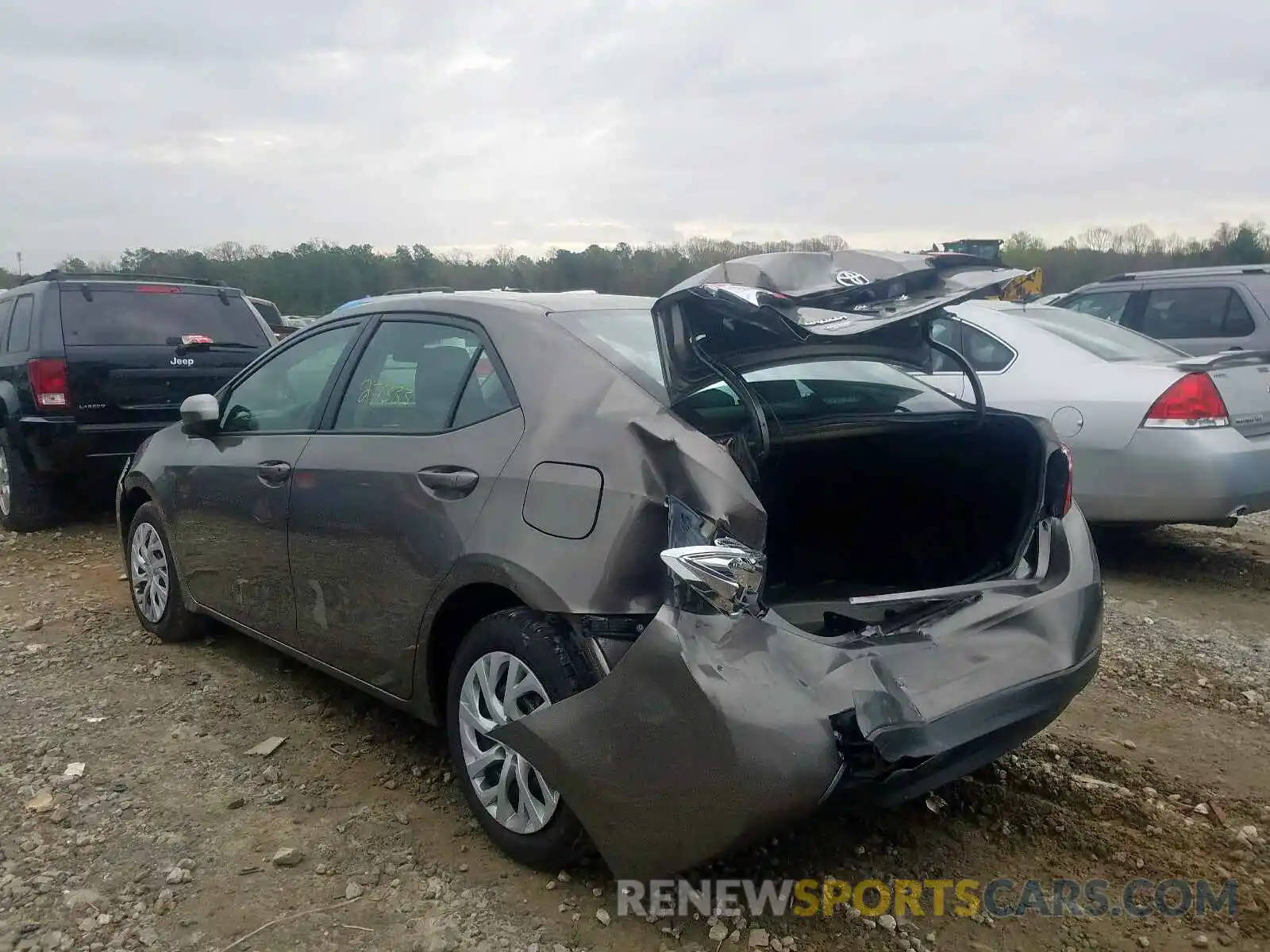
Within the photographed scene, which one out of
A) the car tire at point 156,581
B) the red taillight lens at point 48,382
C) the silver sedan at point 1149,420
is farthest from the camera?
the red taillight lens at point 48,382

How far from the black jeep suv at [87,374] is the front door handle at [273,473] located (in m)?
3.87

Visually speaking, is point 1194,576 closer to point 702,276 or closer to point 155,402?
point 702,276

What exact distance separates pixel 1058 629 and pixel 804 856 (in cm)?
94

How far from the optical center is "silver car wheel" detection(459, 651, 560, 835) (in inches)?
105

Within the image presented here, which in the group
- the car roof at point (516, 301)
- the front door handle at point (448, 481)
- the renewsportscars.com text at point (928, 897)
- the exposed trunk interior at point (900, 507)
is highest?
the car roof at point (516, 301)

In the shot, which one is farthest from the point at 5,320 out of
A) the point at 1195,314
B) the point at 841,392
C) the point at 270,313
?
the point at 1195,314

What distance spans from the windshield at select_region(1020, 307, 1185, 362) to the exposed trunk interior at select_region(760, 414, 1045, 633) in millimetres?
2989

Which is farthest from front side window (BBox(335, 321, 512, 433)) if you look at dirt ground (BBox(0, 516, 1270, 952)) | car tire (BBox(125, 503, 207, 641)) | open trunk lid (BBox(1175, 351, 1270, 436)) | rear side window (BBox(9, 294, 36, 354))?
rear side window (BBox(9, 294, 36, 354))

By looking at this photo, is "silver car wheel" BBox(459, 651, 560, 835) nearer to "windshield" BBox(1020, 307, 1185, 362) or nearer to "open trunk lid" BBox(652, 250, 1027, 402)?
"open trunk lid" BBox(652, 250, 1027, 402)

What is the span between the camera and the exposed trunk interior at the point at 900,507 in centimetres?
313

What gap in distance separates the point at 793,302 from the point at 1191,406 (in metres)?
3.62

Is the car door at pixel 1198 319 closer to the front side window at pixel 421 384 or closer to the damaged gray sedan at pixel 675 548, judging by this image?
the damaged gray sedan at pixel 675 548

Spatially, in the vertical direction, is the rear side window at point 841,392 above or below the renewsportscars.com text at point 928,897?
above

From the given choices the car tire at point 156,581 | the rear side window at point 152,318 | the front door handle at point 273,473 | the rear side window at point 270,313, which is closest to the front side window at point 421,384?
the front door handle at point 273,473
